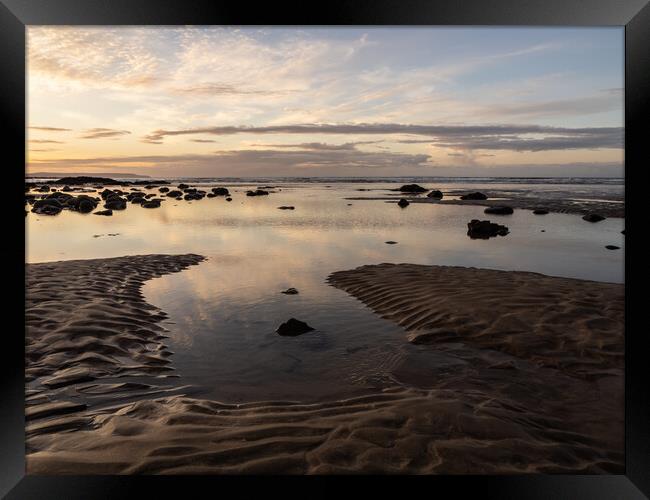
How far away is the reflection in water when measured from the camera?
222 inches

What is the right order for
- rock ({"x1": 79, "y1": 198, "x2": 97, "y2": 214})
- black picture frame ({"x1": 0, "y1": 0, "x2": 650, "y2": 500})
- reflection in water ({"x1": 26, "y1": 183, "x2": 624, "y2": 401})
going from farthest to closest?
rock ({"x1": 79, "y1": 198, "x2": 97, "y2": 214})
reflection in water ({"x1": 26, "y1": 183, "x2": 624, "y2": 401})
black picture frame ({"x1": 0, "y1": 0, "x2": 650, "y2": 500})

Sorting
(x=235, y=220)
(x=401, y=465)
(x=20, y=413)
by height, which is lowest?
(x=401, y=465)

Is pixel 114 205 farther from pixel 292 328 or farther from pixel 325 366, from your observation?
pixel 325 366

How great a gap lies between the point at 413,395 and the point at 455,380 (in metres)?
0.72

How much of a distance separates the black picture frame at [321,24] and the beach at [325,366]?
611mm

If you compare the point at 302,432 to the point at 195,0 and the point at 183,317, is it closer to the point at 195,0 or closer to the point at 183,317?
the point at 195,0

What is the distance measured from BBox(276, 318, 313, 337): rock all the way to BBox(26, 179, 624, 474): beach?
0.51 ft

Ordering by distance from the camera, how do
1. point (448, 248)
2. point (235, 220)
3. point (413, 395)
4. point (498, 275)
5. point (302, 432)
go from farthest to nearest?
point (235, 220)
point (448, 248)
point (498, 275)
point (413, 395)
point (302, 432)

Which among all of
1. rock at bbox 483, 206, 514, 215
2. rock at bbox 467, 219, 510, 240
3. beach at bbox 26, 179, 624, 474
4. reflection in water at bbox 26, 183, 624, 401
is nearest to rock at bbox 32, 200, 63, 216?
reflection in water at bbox 26, 183, 624, 401

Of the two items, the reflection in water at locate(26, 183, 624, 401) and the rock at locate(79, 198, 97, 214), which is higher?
the rock at locate(79, 198, 97, 214)

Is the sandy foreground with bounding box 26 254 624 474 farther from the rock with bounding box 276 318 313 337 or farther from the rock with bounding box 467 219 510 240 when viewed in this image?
the rock with bounding box 467 219 510 240

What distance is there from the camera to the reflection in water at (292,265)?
5637 millimetres

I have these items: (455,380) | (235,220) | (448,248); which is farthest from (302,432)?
(235,220)

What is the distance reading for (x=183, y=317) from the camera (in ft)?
25.3
